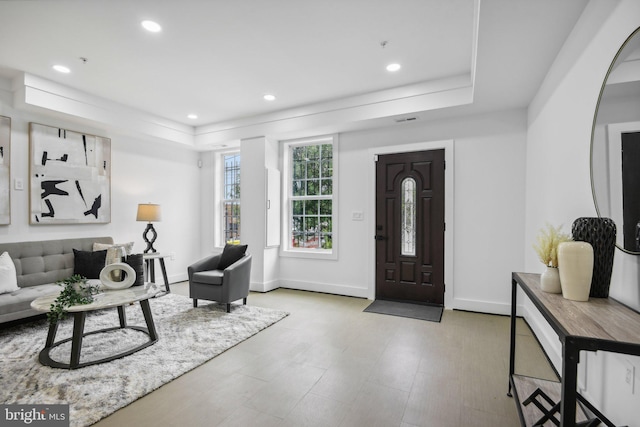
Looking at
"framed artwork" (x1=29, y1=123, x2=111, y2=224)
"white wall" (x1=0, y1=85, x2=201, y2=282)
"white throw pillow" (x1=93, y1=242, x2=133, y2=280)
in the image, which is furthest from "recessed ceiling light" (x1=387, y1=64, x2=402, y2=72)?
"framed artwork" (x1=29, y1=123, x2=111, y2=224)

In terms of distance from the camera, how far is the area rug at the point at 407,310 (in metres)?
3.69

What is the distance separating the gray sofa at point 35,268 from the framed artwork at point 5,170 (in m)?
0.41

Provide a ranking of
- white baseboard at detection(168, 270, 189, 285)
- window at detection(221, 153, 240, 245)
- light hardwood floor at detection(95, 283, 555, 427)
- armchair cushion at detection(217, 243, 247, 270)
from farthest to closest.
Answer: window at detection(221, 153, 240, 245) → white baseboard at detection(168, 270, 189, 285) → armchair cushion at detection(217, 243, 247, 270) → light hardwood floor at detection(95, 283, 555, 427)

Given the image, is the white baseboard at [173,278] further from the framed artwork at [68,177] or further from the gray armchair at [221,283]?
Answer: the gray armchair at [221,283]

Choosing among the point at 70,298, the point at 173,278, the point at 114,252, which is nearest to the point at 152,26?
the point at 70,298

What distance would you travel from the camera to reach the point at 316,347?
284 cm

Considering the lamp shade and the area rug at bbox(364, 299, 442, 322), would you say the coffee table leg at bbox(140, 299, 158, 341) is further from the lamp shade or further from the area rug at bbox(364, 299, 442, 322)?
the area rug at bbox(364, 299, 442, 322)

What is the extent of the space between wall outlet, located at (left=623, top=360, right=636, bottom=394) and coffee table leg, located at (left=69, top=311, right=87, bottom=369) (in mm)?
3356

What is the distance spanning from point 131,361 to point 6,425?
773 mm

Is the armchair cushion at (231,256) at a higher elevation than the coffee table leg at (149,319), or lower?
higher

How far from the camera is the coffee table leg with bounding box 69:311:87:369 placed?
7.70 ft

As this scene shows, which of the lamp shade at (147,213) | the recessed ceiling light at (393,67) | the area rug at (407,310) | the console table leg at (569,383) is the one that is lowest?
the area rug at (407,310)

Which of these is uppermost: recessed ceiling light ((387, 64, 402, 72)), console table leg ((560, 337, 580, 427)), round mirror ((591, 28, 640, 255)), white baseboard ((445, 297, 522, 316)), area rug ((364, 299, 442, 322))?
recessed ceiling light ((387, 64, 402, 72))

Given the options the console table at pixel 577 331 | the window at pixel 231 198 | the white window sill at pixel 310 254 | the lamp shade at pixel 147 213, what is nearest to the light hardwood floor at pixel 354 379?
the console table at pixel 577 331
